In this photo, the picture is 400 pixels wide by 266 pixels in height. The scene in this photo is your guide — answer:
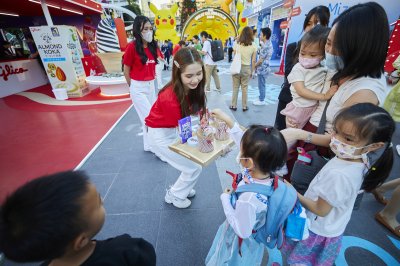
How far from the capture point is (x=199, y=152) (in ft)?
4.96

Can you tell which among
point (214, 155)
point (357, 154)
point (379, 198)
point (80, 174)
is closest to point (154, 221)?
point (214, 155)

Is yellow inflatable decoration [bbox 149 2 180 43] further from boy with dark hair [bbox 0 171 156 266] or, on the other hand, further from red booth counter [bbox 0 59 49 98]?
boy with dark hair [bbox 0 171 156 266]

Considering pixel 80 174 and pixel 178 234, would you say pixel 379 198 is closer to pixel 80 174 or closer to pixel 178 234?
pixel 178 234

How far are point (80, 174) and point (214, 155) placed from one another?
89cm

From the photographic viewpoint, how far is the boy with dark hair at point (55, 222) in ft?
2.01

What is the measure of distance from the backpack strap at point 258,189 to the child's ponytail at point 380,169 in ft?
1.91

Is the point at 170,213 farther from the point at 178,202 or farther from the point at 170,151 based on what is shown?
the point at 170,151

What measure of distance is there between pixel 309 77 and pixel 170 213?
1810mm

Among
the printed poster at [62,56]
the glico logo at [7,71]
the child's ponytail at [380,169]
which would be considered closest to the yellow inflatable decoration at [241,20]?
the printed poster at [62,56]

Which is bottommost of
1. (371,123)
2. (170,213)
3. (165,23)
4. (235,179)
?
(170,213)

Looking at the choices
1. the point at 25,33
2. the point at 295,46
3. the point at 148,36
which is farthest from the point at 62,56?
the point at 295,46

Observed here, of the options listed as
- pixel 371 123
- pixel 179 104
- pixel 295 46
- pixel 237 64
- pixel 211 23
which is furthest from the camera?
pixel 211 23

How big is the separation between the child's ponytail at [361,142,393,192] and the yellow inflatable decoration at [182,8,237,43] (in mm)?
14546

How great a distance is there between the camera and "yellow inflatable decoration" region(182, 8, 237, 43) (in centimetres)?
1379
